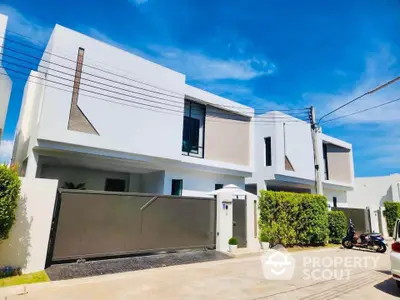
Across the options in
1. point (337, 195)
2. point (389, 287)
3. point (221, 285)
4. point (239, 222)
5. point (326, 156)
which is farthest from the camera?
point (337, 195)

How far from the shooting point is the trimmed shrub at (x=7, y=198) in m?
5.42

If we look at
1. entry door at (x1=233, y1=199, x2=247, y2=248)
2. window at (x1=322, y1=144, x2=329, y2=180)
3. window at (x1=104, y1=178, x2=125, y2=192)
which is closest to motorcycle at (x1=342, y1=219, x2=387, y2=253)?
entry door at (x1=233, y1=199, x2=247, y2=248)

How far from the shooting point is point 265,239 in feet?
37.4

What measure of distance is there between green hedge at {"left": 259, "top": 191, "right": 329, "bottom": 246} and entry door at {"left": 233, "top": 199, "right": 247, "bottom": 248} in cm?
96

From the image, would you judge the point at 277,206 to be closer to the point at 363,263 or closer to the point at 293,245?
the point at 293,245

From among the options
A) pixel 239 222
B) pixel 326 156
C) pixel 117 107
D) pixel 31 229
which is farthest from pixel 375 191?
pixel 31 229

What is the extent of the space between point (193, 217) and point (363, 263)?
6387mm

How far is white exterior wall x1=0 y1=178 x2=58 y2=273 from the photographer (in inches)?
234

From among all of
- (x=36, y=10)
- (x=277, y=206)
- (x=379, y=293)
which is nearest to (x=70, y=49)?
(x=36, y=10)

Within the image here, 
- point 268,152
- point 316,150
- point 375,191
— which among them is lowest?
point 375,191

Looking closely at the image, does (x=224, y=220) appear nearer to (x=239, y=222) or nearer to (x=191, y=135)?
(x=239, y=222)

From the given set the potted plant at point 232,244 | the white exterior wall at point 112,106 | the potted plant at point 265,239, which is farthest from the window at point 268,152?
the potted plant at point 232,244

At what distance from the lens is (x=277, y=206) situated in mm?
12102

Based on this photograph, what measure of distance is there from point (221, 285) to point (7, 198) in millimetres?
5048
